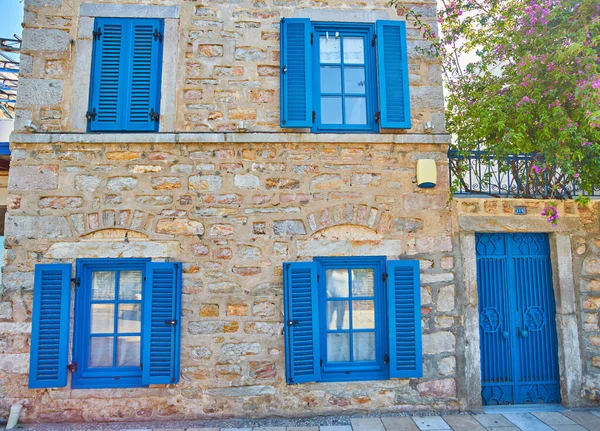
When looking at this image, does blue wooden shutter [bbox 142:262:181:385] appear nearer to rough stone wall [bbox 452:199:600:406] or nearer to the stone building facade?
the stone building facade

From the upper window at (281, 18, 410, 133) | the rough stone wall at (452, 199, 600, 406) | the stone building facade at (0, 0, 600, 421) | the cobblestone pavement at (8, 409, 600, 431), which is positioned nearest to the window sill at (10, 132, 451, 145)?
the stone building facade at (0, 0, 600, 421)

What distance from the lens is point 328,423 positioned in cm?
379

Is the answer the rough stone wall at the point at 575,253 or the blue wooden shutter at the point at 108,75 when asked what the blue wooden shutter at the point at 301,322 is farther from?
the blue wooden shutter at the point at 108,75

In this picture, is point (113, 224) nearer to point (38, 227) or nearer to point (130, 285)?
point (130, 285)

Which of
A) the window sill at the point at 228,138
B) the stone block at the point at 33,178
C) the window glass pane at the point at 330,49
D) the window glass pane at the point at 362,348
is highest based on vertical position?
the window glass pane at the point at 330,49

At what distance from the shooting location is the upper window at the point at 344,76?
4.16 metres

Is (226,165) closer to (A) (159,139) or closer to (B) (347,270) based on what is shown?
(A) (159,139)

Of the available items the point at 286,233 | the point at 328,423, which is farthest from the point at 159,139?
the point at 328,423

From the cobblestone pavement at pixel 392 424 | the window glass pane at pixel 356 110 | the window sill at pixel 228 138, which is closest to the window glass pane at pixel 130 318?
the cobblestone pavement at pixel 392 424

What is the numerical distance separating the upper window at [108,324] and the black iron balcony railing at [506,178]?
3.33 m

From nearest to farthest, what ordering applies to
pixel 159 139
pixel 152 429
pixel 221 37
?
pixel 152 429 → pixel 159 139 → pixel 221 37

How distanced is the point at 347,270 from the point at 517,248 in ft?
6.65

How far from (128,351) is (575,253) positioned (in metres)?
5.06

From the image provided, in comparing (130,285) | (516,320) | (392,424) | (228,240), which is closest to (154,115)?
(228,240)
